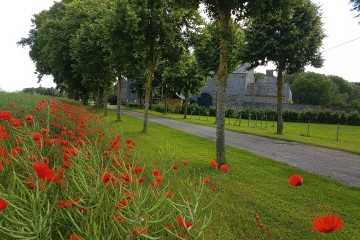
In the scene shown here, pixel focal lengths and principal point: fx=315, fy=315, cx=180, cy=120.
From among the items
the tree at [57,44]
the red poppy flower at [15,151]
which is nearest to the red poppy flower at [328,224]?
the red poppy flower at [15,151]

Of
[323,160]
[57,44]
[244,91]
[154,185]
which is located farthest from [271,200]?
[244,91]

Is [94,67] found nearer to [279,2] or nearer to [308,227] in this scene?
[279,2]

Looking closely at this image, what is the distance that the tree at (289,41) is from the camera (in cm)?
2095

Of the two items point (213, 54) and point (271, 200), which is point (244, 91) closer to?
point (213, 54)

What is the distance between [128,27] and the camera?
17766 millimetres

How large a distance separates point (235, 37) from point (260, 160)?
20211mm

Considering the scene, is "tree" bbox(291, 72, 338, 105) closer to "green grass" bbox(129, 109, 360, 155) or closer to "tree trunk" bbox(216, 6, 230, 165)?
"green grass" bbox(129, 109, 360, 155)

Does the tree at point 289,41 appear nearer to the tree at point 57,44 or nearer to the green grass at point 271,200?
the green grass at point 271,200

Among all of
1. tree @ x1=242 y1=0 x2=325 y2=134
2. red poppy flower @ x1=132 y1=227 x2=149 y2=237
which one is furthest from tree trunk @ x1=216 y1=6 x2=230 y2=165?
tree @ x1=242 y1=0 x2=325 y2=134

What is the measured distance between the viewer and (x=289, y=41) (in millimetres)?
21312

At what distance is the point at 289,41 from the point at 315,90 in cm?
7474

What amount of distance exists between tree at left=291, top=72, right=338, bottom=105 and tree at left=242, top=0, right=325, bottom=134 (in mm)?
72012

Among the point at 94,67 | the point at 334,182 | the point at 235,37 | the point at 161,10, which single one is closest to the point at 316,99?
the point at 235,37

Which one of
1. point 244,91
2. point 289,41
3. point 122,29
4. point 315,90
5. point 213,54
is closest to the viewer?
point 122,29
